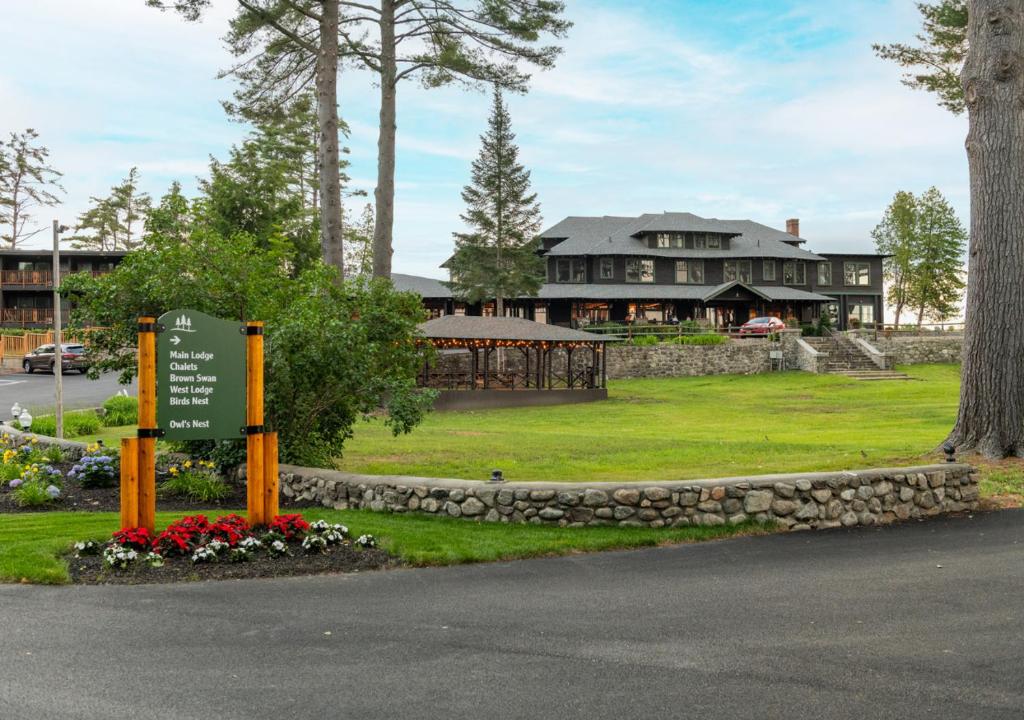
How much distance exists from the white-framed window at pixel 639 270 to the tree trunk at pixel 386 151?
117ft

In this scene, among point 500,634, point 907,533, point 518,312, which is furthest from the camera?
point 518,312

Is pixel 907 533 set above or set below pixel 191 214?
below

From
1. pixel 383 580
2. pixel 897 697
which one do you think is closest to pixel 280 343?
pixel 383 580

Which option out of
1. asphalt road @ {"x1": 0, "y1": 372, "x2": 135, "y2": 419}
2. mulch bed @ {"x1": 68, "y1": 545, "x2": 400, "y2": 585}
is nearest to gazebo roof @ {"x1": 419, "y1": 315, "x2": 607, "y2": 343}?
asphalt road @ {"x1": 0, "y1": 372, "x2": 135, "y2": 419}

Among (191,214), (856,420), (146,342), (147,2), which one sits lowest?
(856,420)

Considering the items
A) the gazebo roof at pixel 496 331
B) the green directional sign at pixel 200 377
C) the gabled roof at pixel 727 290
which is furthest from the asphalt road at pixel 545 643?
the gabled roof at pixel 727 290

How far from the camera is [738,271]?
59188 millimetres

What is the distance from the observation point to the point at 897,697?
→ 493cm

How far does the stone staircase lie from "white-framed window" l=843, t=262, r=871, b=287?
15238 millimetres

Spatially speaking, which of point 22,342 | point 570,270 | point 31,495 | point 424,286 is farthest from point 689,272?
point 31,495

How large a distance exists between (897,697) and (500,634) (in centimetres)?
245

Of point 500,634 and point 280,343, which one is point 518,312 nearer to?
point 280,343

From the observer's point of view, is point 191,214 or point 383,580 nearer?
point 383,580

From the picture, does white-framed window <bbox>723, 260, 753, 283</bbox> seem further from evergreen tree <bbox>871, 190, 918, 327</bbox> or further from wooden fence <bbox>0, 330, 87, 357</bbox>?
wooden fence <bbox>0, 330, 87, 357</bbox>
